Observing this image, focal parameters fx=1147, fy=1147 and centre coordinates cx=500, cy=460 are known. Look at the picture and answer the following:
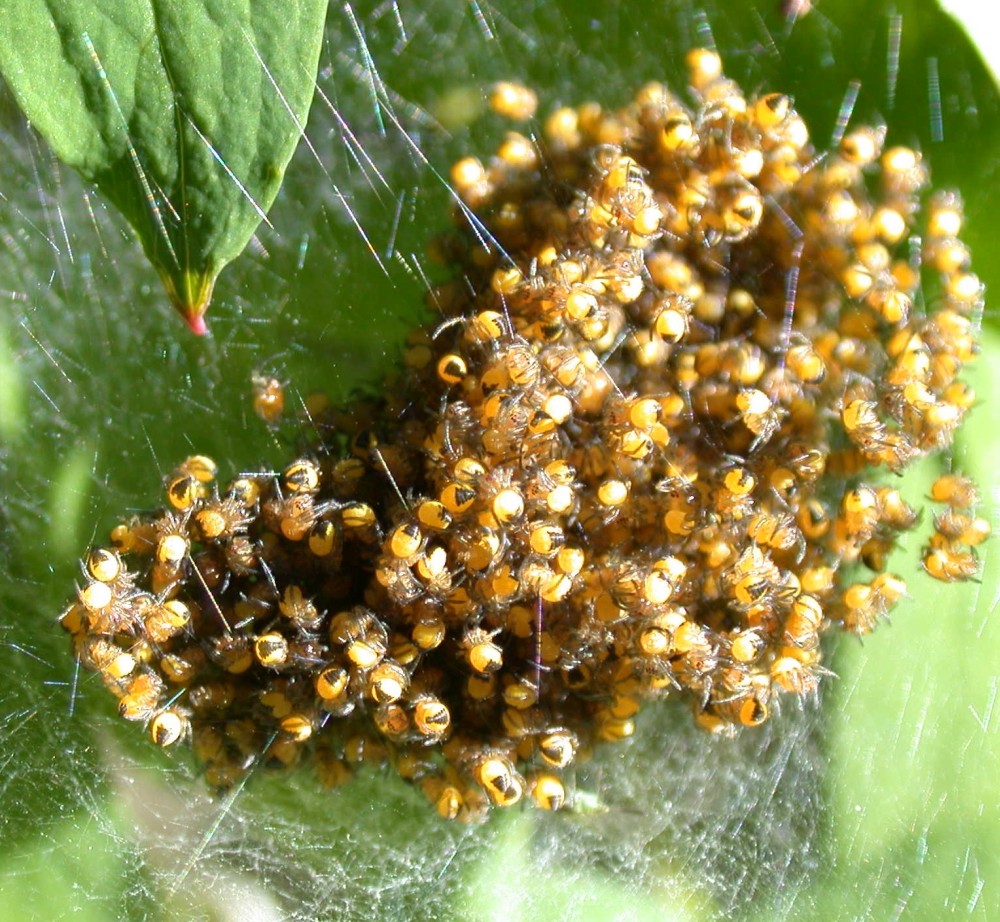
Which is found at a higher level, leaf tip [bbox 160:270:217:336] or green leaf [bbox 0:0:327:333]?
green leaf [bbox 0:0:327:333]

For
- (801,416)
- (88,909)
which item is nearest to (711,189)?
(801,416)

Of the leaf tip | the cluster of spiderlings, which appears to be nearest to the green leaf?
the leaf tip

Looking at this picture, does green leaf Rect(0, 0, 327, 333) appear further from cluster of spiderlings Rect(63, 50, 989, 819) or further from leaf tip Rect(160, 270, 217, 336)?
cluster of spiderlings Rect(63, 50, 989, 819)

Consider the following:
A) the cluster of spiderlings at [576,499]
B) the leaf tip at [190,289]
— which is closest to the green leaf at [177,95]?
the leaf tip at [190,289]

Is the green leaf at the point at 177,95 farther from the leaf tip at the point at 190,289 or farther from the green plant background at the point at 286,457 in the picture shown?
the green plant background at the point at 286,457

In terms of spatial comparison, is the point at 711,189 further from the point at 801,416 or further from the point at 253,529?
the point at 253,529

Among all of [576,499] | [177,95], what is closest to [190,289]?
[177,95]

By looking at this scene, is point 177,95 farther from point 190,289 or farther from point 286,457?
point 286,457
